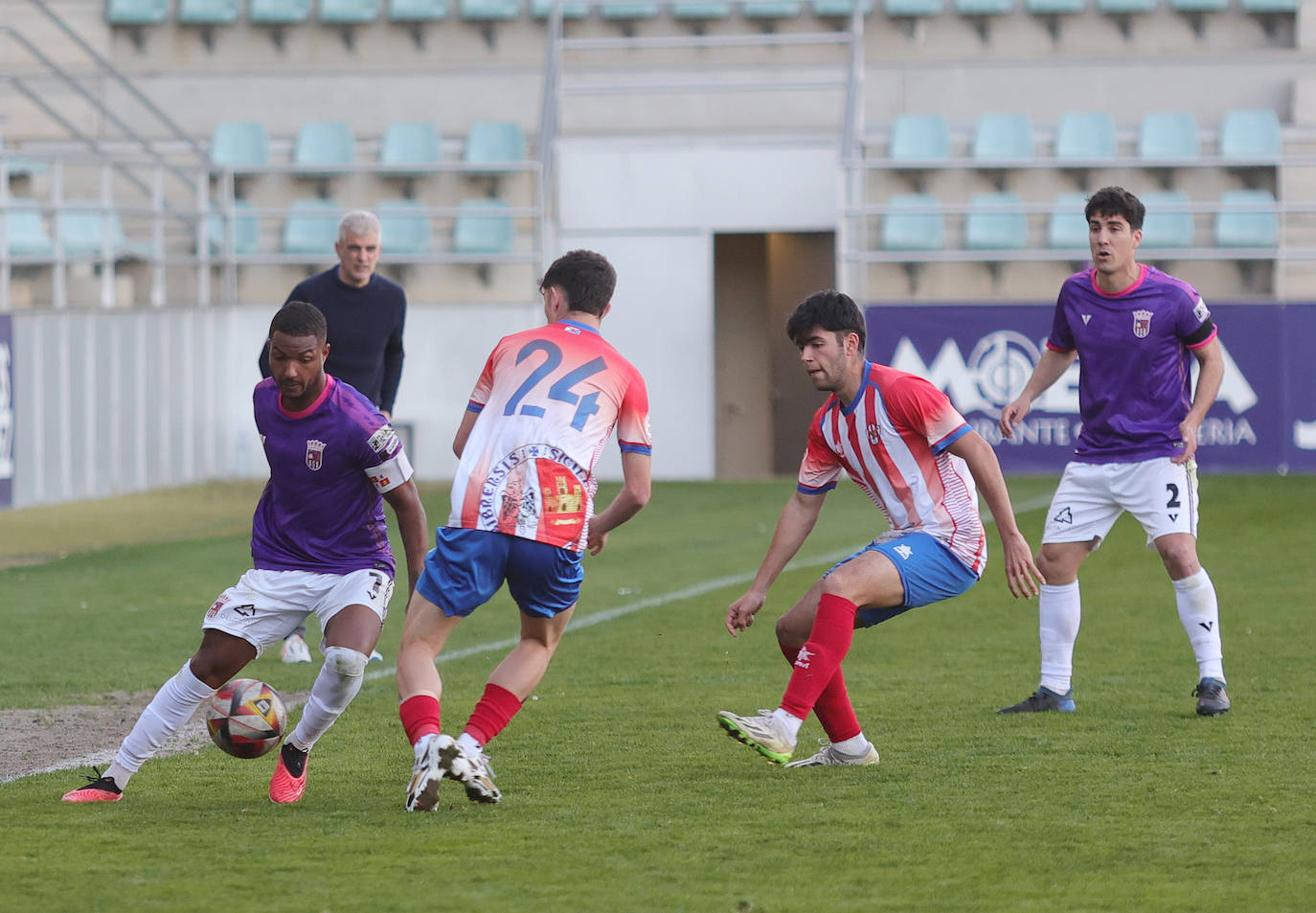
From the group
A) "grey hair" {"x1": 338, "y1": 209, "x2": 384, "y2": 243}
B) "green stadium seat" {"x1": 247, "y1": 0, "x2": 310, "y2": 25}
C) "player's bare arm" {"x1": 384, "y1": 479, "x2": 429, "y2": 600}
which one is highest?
"green stadium seat" {"x1": 247, "y1": 0, "x2": 310, "y2": 25}

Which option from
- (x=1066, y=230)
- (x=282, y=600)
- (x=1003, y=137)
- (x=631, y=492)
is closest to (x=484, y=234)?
(x=1003, y=137)

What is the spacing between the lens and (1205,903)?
12.9ft

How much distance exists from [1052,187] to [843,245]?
2.99m

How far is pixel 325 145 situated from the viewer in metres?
20.5

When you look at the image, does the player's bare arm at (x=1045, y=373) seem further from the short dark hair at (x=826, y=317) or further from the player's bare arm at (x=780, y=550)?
the short dark hair at (x=826, y=317)

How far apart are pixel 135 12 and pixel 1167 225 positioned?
41.3ft

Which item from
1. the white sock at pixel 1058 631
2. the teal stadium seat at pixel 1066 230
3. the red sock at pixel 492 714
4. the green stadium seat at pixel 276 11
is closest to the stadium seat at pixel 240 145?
the green stadium seat at pixel 276 11

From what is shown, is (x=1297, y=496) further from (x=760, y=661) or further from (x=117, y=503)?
(x=117, y=503)

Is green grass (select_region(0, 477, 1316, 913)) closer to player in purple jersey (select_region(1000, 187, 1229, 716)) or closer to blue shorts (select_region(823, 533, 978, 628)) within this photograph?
player in purple jersey (select_region(1000, 187, 1229, 716))

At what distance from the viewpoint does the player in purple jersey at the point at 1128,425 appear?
666 centimetres

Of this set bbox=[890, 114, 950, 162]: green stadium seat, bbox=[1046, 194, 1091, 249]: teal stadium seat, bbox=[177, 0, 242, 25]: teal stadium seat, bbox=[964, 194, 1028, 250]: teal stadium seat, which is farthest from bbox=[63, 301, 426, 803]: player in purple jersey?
bbox=[177, 0, 242, 25]: teal stadium seat

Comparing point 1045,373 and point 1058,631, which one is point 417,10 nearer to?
point 1045,373

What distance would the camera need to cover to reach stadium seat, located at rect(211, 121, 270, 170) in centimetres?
2053

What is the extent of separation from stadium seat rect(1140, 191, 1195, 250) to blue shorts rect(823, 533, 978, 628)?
1428 cm
